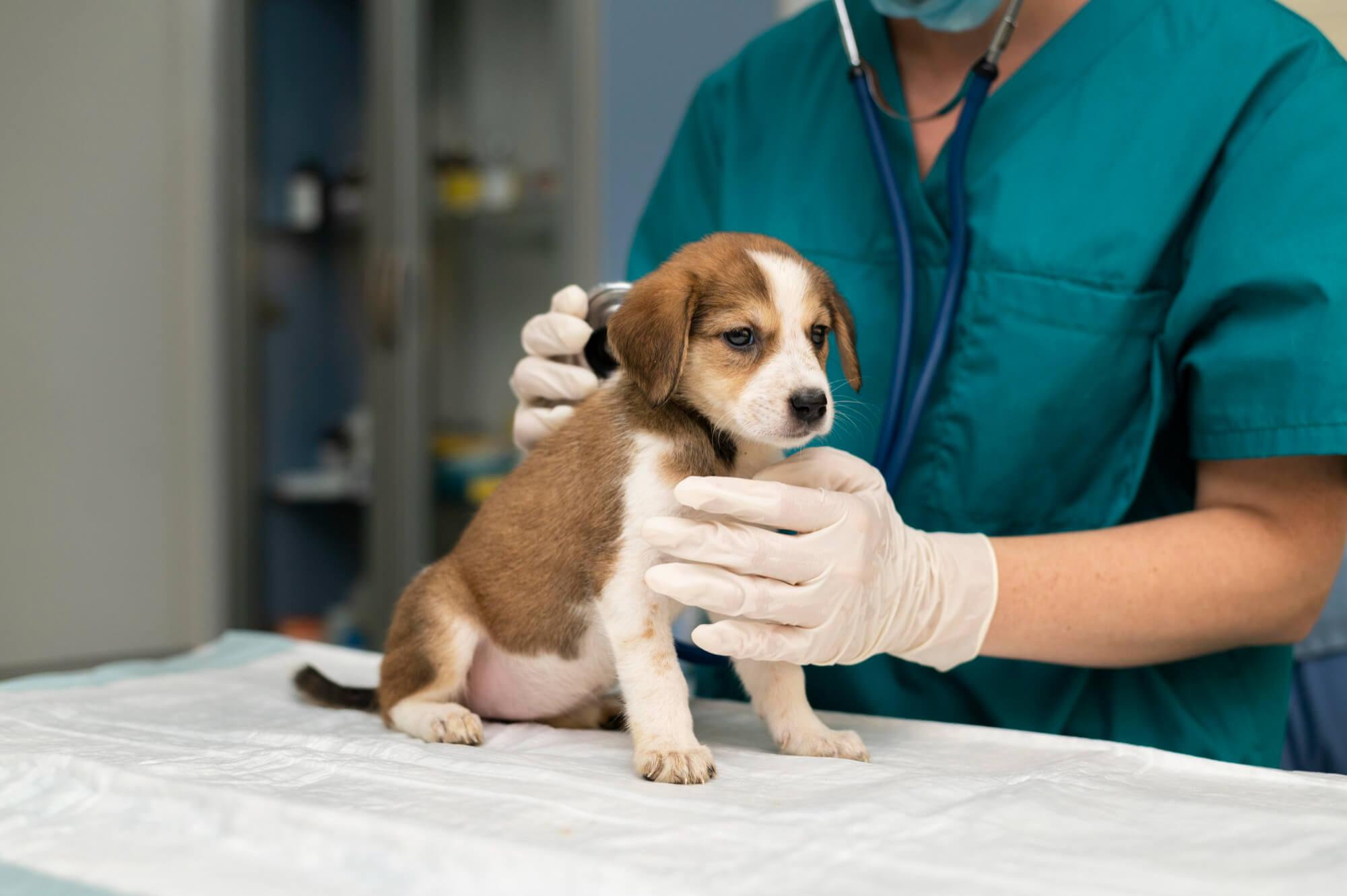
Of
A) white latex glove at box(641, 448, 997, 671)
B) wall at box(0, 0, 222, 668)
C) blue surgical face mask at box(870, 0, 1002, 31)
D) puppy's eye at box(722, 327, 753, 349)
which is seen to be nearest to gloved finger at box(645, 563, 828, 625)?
white latex glove at box(641, 448, 997, 671)

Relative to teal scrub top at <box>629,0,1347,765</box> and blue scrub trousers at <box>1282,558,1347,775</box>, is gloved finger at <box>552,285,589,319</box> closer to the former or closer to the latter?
teal scrub top at <box>629,0,1347,765</box>

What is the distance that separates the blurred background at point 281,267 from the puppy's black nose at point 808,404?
2079mm

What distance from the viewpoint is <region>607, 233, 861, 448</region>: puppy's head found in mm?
1026

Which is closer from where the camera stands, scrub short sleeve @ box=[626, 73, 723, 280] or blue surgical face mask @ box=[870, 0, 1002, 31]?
blue surgical face mask @ box=[870, 0, 1002, 31]

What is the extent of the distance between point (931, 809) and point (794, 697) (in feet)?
1.00

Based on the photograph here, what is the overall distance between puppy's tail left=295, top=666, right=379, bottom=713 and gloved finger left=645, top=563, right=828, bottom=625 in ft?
1.63

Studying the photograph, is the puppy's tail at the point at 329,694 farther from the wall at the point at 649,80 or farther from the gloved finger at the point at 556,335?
the wall at the point at 649,80

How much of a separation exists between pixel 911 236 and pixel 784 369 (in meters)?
0.38

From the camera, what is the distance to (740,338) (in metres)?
1.08

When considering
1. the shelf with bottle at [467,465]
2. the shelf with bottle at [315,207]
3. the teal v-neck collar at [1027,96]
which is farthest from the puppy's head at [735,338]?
the shelf with bottle at [315,207]

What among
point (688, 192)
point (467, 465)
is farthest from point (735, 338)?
point (467, 465)

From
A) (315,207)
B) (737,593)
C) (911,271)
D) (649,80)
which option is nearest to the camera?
(737,593)

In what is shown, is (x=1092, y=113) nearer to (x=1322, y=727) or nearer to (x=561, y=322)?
(x=561, y=322)

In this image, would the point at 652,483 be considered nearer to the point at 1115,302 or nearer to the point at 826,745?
the point at 826,745
